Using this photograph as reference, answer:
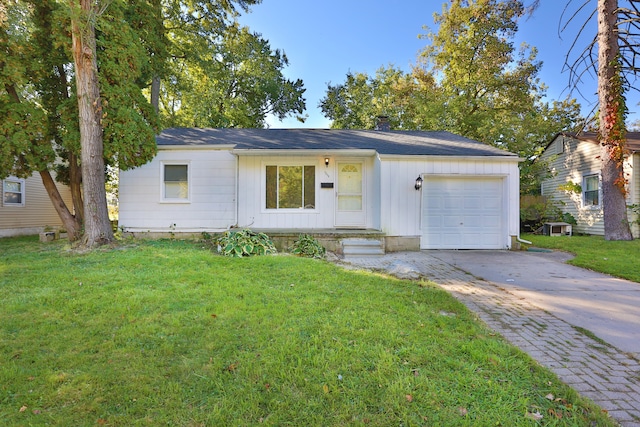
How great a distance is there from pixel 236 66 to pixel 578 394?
20520 mm

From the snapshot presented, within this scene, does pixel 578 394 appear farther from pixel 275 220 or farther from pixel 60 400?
pixel 275 220

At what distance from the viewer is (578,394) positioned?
2031 millimetres

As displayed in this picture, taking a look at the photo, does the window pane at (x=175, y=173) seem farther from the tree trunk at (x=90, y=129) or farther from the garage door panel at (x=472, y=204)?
the garage door panel at (x=472, y=204)

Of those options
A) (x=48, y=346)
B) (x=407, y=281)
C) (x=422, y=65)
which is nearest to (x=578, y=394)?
(x=407, y=281)

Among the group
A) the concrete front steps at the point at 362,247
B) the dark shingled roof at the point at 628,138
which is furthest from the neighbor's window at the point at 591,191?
the concrete front steps at the point at 362,247

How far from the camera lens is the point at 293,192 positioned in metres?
9.13

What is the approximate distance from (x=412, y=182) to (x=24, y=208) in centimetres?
1526

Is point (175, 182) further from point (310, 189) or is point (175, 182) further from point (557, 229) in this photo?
point (557, 229)

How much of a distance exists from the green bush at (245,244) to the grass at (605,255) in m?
7.01

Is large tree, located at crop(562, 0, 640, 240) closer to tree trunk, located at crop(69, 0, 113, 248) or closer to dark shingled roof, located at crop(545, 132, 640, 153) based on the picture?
dark shingled roof, located at crop(545, 132, 640, 153)

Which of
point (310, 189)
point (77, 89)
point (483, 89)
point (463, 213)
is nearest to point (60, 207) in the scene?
point (77, 89)

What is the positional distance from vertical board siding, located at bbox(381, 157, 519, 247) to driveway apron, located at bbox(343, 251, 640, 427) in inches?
53.6

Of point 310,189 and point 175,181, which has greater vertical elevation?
point 175,181

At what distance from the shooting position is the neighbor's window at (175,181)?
30.0ft
